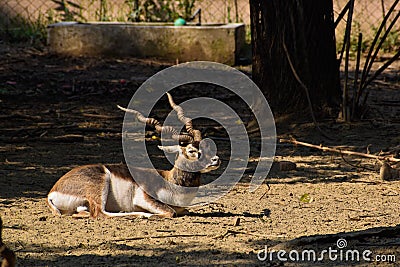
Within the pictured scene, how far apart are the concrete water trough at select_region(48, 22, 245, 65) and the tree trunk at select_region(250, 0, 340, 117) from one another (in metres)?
3.42

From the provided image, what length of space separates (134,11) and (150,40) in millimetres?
1181

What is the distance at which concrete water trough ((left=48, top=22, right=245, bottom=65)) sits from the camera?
38.2ft

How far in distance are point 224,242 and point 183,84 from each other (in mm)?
6012

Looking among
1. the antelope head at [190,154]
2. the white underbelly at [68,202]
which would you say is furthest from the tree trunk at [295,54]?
the white underbelly at [68,202]

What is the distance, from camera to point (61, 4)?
44.1ft

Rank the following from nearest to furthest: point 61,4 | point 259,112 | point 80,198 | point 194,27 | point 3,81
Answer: point 80,198
point 259,112
point 3,81
point 194,27
point 61,4

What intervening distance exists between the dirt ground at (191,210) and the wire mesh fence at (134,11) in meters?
2.48

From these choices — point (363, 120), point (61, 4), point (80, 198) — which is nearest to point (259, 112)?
point (363, 120)

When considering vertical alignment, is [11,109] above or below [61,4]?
below

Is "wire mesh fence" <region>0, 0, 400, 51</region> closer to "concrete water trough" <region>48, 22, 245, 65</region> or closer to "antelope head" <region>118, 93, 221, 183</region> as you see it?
"concrete water trough" <region>48, 22, 245, 65</region>

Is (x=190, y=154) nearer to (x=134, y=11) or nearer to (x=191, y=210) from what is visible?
(x=191, y=210)

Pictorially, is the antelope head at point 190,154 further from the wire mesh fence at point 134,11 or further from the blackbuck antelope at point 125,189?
the wire mesh fence at point 134,11

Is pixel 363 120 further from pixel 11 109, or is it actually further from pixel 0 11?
pixel 0 11

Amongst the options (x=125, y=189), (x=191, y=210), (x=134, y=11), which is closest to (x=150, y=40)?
(x=134, y=11)
